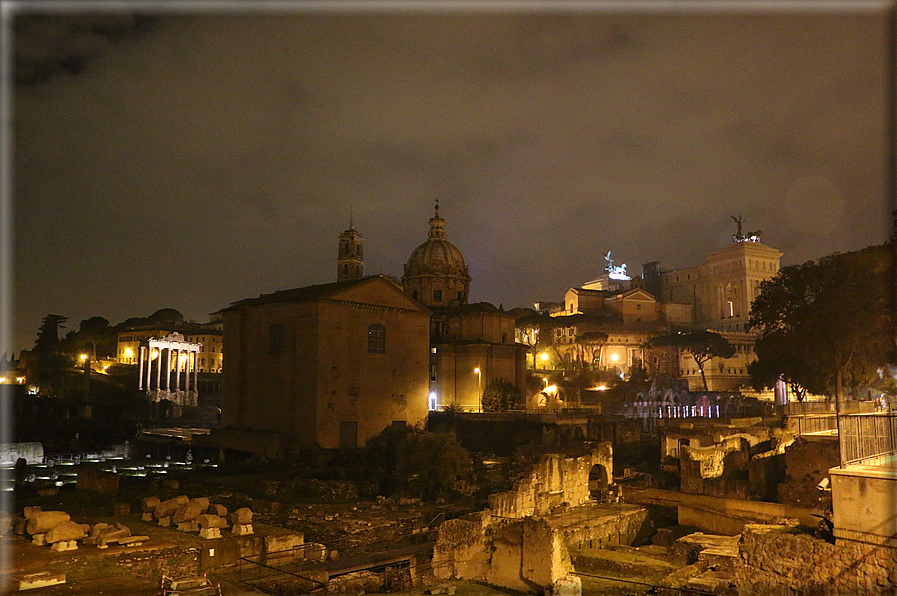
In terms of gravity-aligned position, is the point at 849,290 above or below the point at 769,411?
above

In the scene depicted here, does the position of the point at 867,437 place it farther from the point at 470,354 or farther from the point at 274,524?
the point at 470,354

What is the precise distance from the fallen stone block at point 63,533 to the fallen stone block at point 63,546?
0.26 ft

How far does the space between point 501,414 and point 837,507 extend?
35.6m

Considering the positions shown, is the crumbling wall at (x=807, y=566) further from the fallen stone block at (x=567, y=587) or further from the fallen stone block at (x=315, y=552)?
the fallen stone block at (x=315, y=552)

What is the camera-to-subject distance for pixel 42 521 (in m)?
14.2

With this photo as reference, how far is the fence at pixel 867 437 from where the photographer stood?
11109 mm

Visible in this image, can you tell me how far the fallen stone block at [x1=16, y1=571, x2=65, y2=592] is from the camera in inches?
445

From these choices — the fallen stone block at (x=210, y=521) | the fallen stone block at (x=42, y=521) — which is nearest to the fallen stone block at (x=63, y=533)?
the fallen stone block at (x=42, y=521)

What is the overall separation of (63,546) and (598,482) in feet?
72.2

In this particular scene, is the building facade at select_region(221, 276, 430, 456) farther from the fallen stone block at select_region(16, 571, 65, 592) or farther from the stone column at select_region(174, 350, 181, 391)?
the stone column at select_region(174, 350, 181, 391)

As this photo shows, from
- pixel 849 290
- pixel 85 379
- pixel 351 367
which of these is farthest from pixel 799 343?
pixel 85 379

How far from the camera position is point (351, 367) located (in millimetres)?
39156

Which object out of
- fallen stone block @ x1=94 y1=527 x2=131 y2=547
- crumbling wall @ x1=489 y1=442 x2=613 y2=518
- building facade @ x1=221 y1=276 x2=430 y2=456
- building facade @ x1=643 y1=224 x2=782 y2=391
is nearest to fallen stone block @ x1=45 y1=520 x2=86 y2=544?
fallen stone block @ x1=94 y1=527 x2=131 y2=547

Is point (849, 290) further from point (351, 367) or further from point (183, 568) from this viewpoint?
point (183, 568)
